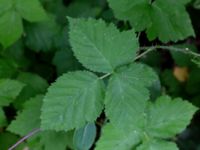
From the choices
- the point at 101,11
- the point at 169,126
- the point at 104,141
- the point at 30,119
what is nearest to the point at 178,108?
the point at 169,126

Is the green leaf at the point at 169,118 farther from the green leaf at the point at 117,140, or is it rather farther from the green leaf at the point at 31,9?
the green leaf at the point at 31,9

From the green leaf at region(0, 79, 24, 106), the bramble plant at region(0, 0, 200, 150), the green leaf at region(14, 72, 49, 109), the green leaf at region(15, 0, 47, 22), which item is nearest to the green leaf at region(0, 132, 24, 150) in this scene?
the bramble plant at region(0, 0, 200, 150)

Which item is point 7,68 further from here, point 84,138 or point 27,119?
point 84,138

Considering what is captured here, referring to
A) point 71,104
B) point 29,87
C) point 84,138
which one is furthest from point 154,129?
point 29,87

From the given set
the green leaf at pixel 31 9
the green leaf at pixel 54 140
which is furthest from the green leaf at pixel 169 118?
the green leaf at pixel 31 9

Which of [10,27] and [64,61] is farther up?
[10,27]

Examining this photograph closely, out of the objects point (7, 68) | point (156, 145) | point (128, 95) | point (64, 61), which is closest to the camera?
point (128, 95)

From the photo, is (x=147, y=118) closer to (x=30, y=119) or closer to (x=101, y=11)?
(x=30, y=119)
